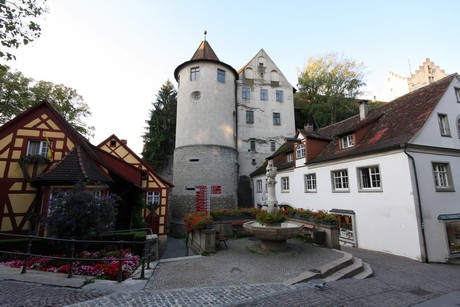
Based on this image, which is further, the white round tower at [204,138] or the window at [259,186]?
the window at [259,186]

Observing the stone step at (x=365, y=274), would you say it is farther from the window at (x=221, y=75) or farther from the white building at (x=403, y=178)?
the window at (x=221, y=75)

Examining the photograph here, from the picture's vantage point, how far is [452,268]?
8.65 meters

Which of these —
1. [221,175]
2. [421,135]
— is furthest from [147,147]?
[421,135]

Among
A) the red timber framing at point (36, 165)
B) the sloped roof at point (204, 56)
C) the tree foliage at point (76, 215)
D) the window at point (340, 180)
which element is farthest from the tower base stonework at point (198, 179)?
the tree foliage at point (76, 215)

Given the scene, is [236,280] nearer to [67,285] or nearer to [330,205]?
[67,285]

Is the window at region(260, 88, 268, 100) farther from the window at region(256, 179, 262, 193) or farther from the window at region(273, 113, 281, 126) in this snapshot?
the window at region(256, 179, 262, 193)

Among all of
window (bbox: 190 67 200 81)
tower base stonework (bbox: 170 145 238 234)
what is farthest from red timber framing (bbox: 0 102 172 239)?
window (bbox: 190 67 200 81)

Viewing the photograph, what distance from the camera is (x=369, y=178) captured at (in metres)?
11.7

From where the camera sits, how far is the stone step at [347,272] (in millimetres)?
6145

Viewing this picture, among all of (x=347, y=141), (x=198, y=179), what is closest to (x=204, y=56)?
(x=198, y=179)

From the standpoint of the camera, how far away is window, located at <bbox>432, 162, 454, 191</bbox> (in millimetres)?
10781

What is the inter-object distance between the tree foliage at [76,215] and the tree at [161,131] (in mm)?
18967

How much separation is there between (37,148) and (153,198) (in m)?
7.50

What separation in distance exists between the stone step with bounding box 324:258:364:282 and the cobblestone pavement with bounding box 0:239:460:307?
25 cm
